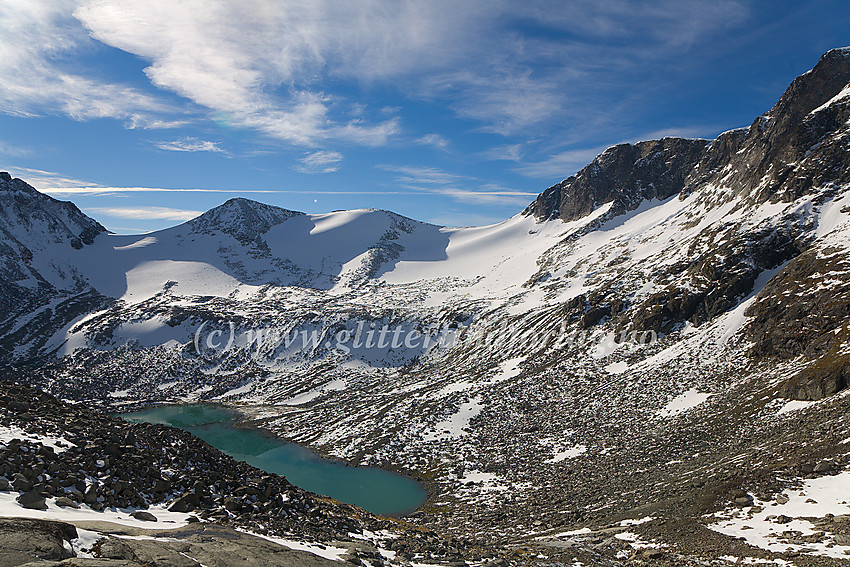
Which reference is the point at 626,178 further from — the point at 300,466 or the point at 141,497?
the point at 141,497

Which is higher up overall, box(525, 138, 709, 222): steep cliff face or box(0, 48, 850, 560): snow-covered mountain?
box(525, 138, 709, 222): steep cliff face

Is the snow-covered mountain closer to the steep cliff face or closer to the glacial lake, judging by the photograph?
the steep cliff face

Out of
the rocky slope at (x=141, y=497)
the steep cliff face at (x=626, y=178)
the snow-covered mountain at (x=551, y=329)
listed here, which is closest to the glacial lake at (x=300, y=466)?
the snow-covered mountain at (x=551, y=329)

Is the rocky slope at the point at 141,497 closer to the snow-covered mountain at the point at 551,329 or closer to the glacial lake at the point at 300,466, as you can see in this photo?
the snow-covered mountain at the point at 551,329

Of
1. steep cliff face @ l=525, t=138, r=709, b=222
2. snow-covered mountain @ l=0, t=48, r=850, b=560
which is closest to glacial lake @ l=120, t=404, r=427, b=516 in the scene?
snow-covered mountain @ l=0, t=48, r=850, b=560

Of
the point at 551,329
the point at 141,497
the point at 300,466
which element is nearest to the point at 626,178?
the point at 551,329

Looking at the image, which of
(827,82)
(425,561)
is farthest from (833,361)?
(827,82)
